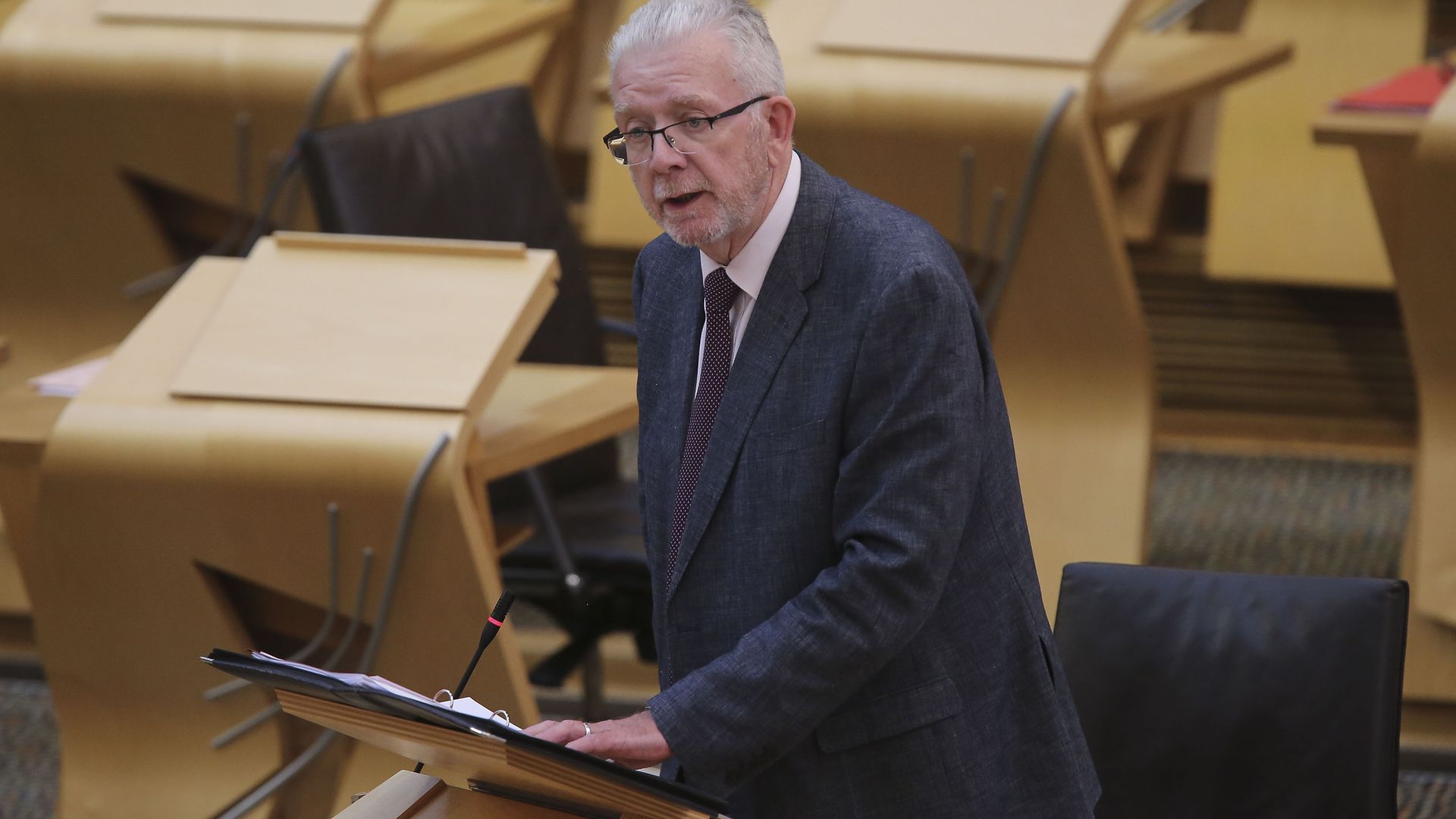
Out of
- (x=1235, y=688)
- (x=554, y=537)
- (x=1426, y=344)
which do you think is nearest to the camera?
(x=1235, y=688)

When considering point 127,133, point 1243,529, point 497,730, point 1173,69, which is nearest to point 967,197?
point 1173,69

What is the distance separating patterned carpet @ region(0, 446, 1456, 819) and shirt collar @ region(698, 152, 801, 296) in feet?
4.88

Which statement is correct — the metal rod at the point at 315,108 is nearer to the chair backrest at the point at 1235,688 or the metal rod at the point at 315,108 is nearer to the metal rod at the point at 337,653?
the metal rod at the point at 337,653

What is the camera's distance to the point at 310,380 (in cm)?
236

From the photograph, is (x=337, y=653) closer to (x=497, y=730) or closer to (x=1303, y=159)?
(x=497, y=730)

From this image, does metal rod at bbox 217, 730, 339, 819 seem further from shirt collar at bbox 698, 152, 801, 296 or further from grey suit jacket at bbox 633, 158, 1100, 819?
shirt collar at bbox 698, 152, 801, 296

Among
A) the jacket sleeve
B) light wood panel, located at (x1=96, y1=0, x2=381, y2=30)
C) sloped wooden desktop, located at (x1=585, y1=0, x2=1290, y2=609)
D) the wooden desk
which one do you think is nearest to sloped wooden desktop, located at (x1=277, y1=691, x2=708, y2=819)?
the jacket sleeve

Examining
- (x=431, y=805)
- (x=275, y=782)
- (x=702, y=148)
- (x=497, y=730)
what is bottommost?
(x=275, y=782)

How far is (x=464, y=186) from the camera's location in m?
3.20

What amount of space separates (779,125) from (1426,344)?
1983 millimetres

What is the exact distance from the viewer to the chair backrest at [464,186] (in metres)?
2.99

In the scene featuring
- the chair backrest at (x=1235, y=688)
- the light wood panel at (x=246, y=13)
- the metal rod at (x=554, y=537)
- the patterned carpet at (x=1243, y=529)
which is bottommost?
the patterned carpet at (x=1243, y=529)

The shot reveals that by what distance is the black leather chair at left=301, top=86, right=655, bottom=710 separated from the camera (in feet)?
9.44

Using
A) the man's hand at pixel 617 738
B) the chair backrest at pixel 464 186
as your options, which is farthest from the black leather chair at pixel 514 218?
the man's hand at pixel 617 738
